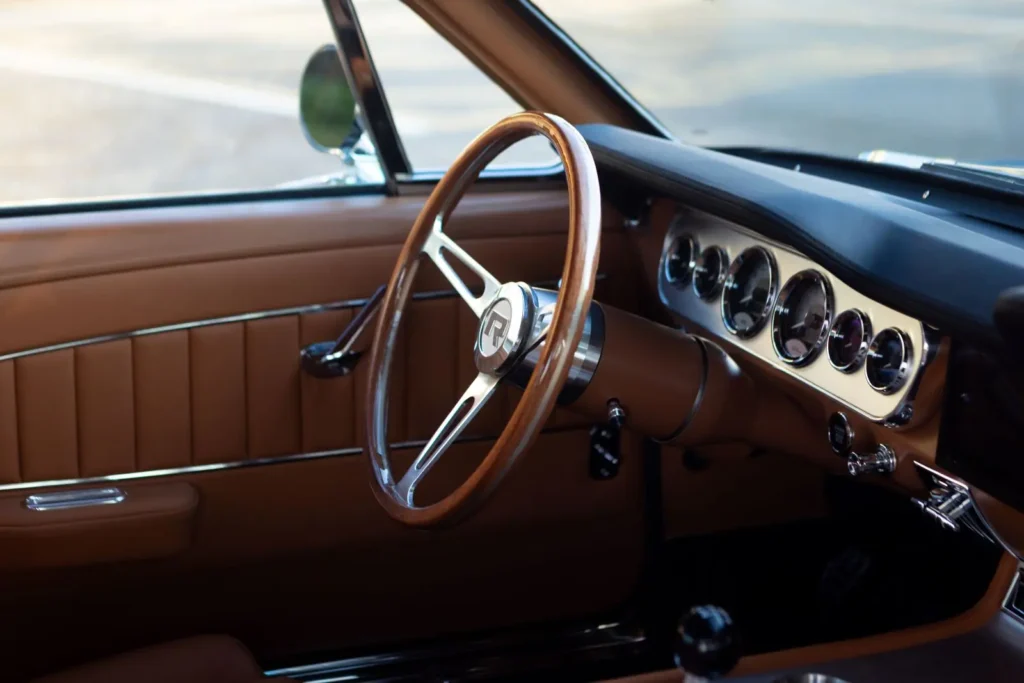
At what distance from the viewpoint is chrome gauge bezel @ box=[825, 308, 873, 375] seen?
135 cm

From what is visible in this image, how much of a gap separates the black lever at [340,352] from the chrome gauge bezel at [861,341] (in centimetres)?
76

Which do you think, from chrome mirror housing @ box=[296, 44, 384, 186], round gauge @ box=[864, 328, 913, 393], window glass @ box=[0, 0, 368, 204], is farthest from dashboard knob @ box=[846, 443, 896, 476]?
window glass @ box=[0, 0, 368, 204]

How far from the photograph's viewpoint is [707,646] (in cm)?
120

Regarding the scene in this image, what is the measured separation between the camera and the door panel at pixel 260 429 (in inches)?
67.0

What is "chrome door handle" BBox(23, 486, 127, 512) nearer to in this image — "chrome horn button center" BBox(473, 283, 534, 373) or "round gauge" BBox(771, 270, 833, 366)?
"chrome horn button center" BBox(473, 283, 534, 373)

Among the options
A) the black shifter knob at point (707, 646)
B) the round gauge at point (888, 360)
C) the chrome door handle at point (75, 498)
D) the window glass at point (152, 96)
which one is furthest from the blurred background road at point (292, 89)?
the black shifter knob at point (707, 646)

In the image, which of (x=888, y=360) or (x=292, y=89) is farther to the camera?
(x=292, y=89)

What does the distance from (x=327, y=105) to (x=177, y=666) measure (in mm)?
1027

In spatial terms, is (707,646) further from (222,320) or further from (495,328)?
(222,320)

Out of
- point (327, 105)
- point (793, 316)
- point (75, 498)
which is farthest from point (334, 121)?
point (793, 316)

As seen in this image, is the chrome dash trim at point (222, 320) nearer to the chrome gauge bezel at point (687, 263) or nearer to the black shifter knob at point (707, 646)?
the chrome gauge bezel at point (687, 263)

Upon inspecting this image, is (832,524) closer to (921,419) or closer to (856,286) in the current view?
(921,419)

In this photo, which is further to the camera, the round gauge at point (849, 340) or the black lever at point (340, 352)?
the black lever at point (340, 352)

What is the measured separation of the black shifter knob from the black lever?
809mm
